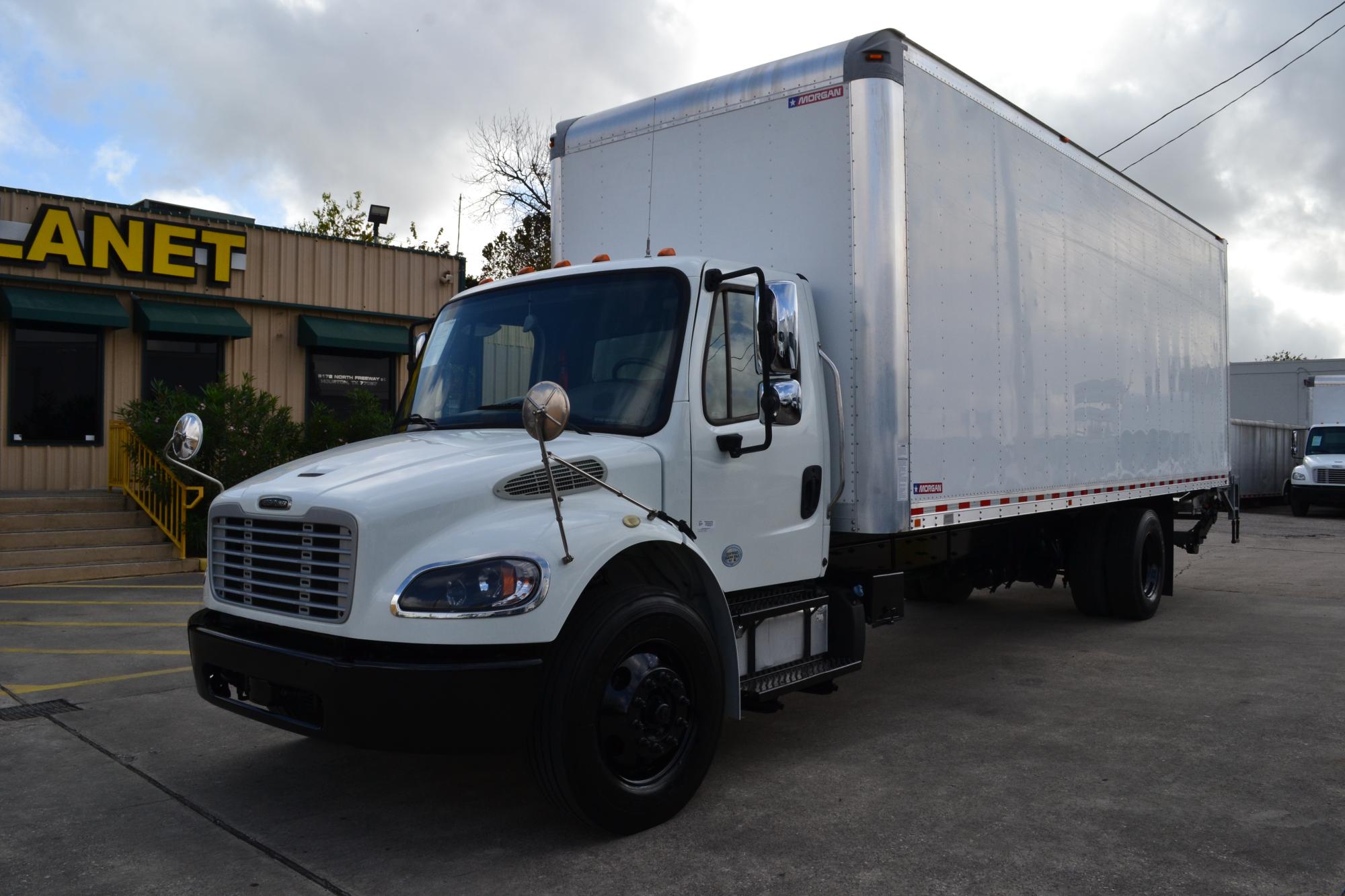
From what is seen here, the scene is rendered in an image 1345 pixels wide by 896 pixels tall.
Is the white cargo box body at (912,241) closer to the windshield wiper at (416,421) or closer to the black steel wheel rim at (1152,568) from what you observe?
the black steel wheel rim at (1152,568)

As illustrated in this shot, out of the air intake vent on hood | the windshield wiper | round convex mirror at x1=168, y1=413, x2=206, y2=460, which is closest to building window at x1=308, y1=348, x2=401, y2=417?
A: the windshield wiper

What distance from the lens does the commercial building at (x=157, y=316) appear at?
52.5 feet

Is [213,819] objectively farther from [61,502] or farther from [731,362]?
[61,502]

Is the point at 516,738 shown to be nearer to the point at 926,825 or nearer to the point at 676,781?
the point at 676,781

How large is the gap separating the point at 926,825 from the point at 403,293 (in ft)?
57.7

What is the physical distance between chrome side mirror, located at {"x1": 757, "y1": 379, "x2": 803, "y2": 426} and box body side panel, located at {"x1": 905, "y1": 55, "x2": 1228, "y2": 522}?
98 cm

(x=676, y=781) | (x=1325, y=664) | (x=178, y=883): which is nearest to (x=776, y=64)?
(x=676, y=781)

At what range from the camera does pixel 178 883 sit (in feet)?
13.0

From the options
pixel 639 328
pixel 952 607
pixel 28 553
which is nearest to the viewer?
pixel 639 328

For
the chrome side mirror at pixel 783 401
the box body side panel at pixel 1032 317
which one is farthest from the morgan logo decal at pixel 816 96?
the chrome side mirror at pixel 783 401

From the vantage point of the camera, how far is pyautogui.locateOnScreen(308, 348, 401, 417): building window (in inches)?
765

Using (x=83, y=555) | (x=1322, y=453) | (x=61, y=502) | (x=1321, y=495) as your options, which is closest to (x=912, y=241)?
(x=83, y=555)

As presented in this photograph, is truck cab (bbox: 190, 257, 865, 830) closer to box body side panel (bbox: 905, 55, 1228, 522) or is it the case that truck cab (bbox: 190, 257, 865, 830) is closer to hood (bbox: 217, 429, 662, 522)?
hood (bbox: 217, 429, 662, 522)

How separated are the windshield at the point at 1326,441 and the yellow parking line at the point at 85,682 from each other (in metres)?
27.1
